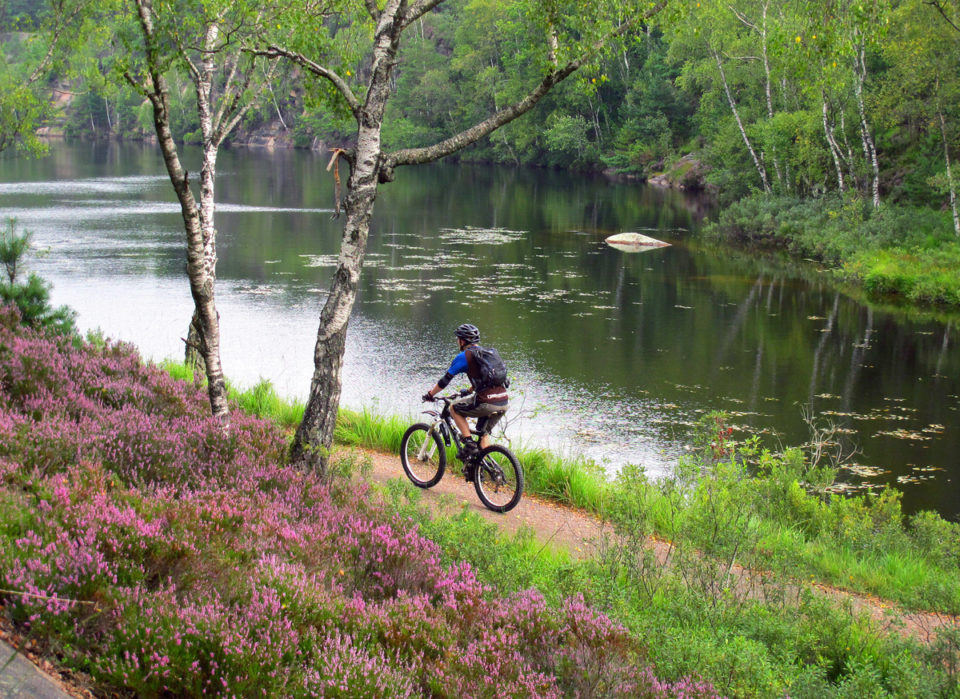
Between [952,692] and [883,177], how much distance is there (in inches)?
1664

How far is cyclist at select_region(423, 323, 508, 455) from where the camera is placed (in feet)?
31.7

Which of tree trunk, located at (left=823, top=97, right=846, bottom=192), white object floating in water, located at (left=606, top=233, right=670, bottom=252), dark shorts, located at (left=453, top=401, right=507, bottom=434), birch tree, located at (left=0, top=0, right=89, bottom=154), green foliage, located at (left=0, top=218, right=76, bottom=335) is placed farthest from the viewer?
white object floating in water, located at (left=606, top=233, right=670, bottom=252)

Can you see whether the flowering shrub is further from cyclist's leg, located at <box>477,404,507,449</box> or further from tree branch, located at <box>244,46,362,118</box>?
tree branch, located at <box>244,46,362,118</box>

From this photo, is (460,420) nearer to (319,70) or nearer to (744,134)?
(319,70)

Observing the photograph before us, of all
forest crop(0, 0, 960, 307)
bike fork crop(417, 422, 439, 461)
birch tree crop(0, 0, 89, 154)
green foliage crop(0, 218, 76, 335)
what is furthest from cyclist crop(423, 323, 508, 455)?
birch tree crop(0, 0, 89, 154)

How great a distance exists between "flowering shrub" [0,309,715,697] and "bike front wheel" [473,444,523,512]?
3.15 m

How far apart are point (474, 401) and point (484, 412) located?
185 mm

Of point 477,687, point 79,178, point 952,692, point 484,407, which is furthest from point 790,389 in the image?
point 79,178

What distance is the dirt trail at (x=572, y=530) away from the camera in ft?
23.9

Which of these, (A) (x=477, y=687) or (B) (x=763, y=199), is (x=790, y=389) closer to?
(A) (x=477, y=687)

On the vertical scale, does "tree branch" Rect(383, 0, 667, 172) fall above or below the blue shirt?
above

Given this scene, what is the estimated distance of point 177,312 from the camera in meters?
25.0

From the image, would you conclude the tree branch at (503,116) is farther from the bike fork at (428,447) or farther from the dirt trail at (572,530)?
the bike fork at (428,447)

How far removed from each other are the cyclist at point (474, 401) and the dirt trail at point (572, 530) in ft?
2.48
